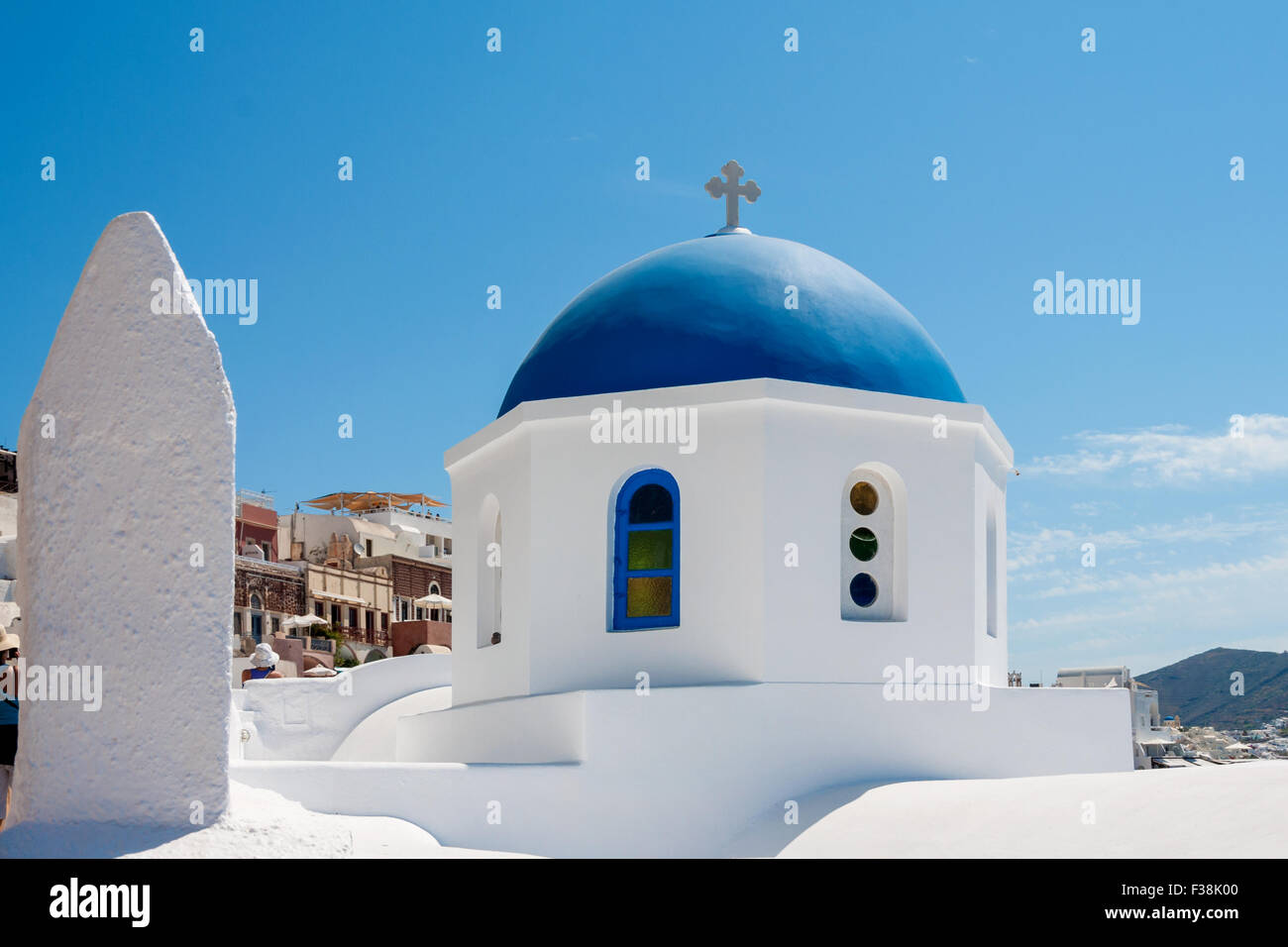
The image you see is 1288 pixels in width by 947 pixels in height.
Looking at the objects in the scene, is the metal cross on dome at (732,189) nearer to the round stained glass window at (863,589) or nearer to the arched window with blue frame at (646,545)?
the arched window with blue frame at (646,545)

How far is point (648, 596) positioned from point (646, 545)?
0.45m

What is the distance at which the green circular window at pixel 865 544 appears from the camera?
36.9 feet

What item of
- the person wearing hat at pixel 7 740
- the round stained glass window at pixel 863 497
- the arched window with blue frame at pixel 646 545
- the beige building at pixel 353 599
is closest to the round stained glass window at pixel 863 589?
the round stained glass window at pixel 863 497

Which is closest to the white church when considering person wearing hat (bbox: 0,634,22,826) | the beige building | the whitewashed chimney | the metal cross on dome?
the metal cross on dome

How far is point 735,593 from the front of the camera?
1063 cm

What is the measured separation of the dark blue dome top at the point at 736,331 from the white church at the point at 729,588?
0.03 meters

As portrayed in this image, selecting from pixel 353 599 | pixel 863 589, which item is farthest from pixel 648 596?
pixel 353 599

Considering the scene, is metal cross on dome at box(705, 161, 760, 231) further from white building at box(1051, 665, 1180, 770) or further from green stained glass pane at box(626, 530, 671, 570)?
white building at box(1051, 665, 1180, 770)

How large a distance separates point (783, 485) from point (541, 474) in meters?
2.04

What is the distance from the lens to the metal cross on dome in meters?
13.0

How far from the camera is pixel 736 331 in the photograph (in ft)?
36.8

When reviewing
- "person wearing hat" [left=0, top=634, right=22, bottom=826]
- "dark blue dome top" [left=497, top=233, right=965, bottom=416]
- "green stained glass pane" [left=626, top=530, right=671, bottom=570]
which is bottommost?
"person wearing hat" [left=0, top=634, right=22, bottom=826]
